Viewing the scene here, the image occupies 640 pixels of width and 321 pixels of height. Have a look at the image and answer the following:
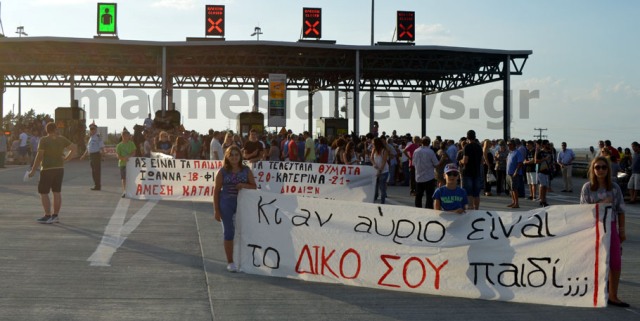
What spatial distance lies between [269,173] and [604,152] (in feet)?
23.4

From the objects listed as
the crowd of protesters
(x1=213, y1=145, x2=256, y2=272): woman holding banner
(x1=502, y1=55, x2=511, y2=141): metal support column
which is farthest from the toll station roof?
(x1=213, y1=145, x2=256, y2=272): woman holding banner

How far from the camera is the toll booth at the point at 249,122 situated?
149 feet

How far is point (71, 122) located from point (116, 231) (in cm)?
3496

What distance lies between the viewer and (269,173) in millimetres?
17656

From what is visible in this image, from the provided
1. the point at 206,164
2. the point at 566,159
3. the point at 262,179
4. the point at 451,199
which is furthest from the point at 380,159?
the point at 566,159

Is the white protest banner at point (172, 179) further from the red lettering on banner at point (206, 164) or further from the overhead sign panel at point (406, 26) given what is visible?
the overhead sign panel at point (406, 26)

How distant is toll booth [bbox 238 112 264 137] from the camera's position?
149 ft

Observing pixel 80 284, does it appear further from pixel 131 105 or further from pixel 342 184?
pixel 131 105

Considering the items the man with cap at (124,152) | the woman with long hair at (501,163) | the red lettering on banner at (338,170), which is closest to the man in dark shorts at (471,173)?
the red lettering on banner at (338,170)

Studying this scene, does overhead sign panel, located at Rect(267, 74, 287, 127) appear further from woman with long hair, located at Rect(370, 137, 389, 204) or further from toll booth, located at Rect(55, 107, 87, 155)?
woman with long hair, located at Rect(370, 137, 389, 204)

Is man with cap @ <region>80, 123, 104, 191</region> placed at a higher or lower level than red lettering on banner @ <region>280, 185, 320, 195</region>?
higher

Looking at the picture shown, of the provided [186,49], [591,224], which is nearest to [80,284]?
[591,224]

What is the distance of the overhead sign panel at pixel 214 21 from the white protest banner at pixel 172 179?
28.8m

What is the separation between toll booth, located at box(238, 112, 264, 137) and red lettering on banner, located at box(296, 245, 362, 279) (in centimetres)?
3706
